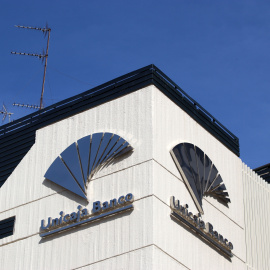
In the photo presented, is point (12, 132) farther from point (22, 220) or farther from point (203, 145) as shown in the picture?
point (203, 145)

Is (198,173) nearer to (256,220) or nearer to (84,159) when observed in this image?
(84,159)

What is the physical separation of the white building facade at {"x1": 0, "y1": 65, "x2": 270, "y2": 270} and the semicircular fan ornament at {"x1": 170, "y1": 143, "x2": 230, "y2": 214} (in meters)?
0.27

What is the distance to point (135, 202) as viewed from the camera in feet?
121

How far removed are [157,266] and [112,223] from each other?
313 cm

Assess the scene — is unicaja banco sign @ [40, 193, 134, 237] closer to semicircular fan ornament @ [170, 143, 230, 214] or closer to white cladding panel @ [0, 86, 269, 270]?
white cladding panel @ [0, 86, 269, 270]

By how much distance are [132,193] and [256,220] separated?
10242 mm

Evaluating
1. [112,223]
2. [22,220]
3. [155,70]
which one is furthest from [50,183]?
[155,70]

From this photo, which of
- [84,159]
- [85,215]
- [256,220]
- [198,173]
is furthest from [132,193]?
[256,220]

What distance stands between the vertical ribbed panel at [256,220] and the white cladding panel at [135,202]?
627 mm

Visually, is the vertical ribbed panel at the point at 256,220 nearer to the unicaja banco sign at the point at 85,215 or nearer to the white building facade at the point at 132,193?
the white building facade at the point at 132,193

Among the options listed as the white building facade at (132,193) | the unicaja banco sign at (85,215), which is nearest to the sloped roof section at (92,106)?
the white building facade at (132,193)

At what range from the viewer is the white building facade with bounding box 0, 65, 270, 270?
3662 centimetres

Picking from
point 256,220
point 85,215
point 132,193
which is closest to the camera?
point 132,193

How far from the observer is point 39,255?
128 ft
